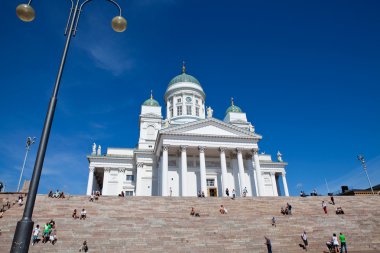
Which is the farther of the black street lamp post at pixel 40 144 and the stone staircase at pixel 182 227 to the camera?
the stone staircase at pixel 182 227

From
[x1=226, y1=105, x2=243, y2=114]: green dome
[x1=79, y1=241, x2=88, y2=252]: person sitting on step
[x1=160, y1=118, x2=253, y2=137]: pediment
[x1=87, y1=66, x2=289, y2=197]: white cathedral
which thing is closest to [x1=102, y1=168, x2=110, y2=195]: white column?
[x1=87, y1=66, x2=289, y2=197]: white cathedral

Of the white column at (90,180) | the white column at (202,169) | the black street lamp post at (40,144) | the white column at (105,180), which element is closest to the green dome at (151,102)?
the white column at (105,180)

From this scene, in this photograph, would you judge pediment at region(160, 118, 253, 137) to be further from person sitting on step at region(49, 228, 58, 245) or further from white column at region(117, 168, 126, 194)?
person sitting on step at region(49, 228, 58, 245)

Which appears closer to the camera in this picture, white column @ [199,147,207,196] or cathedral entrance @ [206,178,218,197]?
white column @ [199,147,207,196]

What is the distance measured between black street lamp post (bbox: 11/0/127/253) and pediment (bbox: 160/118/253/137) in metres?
29.0

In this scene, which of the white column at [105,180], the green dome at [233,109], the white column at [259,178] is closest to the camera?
the white column at [259,178]

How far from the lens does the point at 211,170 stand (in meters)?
39.6

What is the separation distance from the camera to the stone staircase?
16906mm

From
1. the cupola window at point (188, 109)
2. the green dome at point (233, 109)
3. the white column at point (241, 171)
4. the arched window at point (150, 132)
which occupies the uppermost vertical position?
the green dome at point (233, 109)

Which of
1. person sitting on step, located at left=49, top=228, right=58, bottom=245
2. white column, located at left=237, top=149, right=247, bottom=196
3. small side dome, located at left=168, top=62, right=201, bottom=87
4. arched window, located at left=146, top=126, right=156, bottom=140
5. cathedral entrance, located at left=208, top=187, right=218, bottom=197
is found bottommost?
person sitting on step, located at left=49, top=228, right=58, bottom=245

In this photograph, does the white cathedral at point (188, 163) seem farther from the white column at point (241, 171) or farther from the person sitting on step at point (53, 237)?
the person sitting on step at point (53, 237)

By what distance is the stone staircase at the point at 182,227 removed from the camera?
55.5ft

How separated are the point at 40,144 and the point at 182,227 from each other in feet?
49.1

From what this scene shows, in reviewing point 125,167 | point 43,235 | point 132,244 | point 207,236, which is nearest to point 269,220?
point 207,236
